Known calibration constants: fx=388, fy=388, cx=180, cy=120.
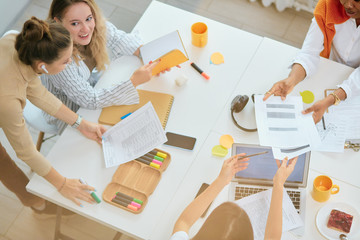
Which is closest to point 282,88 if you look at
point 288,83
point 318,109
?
point 288,83

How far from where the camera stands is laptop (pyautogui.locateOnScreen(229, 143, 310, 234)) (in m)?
1.64

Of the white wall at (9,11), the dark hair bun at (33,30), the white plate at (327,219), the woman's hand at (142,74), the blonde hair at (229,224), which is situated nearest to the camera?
the blonde hair at (229,224)

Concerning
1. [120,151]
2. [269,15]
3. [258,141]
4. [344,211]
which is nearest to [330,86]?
[258,141]

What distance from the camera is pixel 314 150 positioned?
1.74m

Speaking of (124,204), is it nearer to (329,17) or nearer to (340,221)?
(340,221)

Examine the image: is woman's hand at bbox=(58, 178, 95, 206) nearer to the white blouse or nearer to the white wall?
the white blouse

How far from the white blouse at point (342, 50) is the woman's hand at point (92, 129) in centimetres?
100

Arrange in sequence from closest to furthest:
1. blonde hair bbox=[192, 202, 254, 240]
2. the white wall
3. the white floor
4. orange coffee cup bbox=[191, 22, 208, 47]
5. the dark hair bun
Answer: blonde hair bbox=[192, 202, 254, 240] < the dark hair bun < orange coffee cup bbox=[191, 22, 208, 47] < the white wall < the white floor

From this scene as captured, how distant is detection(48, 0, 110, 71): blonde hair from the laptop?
0.93 meters

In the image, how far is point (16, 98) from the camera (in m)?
1.53

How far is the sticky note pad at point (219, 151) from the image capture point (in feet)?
5.68

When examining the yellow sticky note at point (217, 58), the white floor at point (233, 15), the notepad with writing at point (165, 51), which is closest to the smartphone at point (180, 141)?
the notepad with writing at point (165, 51)

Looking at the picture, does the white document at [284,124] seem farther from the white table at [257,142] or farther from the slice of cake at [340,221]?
the slice of cake at [340,221]

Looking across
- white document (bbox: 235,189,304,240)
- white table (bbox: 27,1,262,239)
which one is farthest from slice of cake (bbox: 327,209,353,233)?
white table (bbox: 27,1,262,239)
